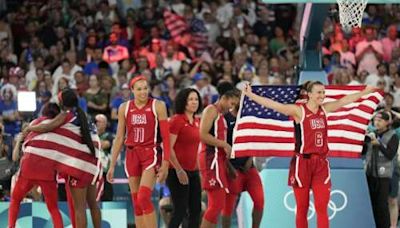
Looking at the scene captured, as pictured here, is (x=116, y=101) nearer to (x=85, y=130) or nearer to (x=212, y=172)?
(x=85, y=130)

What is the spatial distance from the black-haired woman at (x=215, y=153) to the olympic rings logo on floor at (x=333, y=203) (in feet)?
4.78

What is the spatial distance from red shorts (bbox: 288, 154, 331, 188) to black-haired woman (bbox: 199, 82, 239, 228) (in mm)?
1008

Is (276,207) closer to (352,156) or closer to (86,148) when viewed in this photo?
(352,156)

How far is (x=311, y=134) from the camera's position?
13.8 m

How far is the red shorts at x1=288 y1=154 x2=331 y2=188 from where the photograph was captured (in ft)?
45.2

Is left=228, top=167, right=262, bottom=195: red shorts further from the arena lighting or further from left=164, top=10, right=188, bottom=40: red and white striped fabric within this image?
left=164, top=10, right=188, bottom=40: red and white striped fabric

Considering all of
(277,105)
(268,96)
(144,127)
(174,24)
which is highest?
(174,24)

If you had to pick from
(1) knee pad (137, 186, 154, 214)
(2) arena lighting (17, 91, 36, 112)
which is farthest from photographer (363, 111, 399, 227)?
(2) arena lighting (17, 91, 36, 112)

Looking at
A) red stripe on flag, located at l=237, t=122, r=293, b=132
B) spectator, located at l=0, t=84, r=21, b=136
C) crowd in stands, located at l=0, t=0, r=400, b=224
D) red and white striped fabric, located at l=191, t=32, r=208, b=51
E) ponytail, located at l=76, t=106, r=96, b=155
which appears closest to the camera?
ponytail, located at l=76, t=106, r=96, b=155

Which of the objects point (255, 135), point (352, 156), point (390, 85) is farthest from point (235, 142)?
point (390, 85)

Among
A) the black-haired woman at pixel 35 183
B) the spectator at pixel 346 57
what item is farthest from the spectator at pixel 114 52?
the black-haired woman at pixel 35 183

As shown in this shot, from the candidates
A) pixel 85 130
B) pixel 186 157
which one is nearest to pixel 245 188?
pixel 186 157

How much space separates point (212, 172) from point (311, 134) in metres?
1.39

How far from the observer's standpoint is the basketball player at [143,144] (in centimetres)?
1369
